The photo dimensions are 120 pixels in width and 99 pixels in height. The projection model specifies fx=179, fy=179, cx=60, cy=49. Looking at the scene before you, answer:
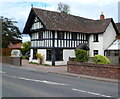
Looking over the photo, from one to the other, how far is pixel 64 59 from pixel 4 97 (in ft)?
63.2

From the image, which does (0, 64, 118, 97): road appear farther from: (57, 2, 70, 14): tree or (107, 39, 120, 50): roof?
(57, 2, 70, 14): tree

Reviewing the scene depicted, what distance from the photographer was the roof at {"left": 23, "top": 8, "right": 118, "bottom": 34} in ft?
85.8

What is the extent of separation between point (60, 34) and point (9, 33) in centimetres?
1993

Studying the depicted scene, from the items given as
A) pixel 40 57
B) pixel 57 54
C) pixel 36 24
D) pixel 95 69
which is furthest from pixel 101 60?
pixel 36 24

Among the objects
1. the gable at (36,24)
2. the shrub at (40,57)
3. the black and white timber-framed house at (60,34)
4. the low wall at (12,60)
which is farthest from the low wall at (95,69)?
the gable at (36,24)

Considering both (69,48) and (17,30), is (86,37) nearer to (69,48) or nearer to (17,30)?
(69,48)

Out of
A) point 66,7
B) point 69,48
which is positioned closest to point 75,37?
point 69,48

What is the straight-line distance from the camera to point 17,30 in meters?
46.0

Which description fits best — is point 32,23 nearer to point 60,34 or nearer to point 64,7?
point 60,34

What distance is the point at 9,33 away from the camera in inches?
1672

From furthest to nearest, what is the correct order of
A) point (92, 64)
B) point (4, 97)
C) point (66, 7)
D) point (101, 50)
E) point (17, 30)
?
point (66, 7)
point (17, 30)
point (101, 50)
point (92, 64)
point (4, 97)

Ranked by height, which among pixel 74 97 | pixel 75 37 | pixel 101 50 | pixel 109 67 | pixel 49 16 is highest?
pixel 49 16

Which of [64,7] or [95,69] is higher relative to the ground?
[64,7]

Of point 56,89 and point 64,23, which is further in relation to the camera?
point 64,23
